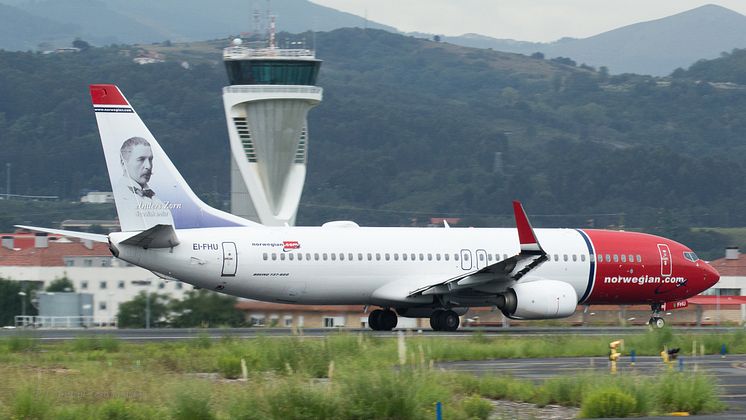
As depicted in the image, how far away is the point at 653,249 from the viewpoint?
44875 mm

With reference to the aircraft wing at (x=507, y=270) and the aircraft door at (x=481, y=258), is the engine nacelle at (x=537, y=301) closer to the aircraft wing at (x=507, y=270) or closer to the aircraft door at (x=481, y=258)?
the aircraft wing at (x=507, y=270)

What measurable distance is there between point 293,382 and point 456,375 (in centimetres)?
583

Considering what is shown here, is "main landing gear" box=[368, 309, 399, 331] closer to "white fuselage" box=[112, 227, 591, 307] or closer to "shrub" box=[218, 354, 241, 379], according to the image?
"white fuselage" box=[112, 227, 591, 307]

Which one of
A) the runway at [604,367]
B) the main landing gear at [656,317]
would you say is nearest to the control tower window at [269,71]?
the main landing gear at [656,317]

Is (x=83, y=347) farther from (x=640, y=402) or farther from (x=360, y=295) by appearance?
(x=640, y=402)

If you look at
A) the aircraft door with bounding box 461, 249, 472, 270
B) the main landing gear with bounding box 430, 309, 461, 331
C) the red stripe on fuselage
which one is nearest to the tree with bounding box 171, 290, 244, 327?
the main landing gear with bounding box 430, 309, 461, 331

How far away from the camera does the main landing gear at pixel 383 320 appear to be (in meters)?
42.1

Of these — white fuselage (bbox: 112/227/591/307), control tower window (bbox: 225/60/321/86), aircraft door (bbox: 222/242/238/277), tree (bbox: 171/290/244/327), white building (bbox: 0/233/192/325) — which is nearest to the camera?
white fuselage (bbox: 112/227/591/307)

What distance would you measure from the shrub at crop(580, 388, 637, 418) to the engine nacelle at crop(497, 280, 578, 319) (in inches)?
716

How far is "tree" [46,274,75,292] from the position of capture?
58062mm

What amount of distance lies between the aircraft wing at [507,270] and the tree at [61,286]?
22345mm

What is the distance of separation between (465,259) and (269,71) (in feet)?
126

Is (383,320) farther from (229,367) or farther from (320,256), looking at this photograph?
(229,367)

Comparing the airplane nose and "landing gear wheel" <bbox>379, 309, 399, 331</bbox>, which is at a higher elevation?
the airplane nose
